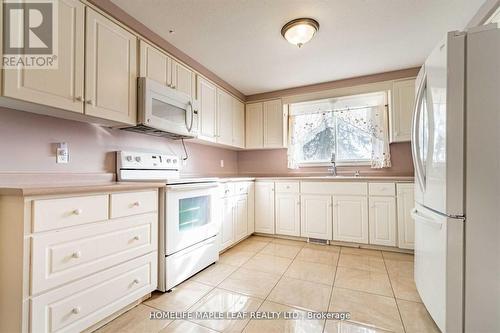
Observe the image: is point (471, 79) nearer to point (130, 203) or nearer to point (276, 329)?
point (276, 329)

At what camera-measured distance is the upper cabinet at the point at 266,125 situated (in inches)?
147

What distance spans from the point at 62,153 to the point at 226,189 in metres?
1.63

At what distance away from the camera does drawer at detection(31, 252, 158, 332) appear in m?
1.16

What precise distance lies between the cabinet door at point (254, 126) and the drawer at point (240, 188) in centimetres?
87

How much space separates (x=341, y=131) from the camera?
142 inches

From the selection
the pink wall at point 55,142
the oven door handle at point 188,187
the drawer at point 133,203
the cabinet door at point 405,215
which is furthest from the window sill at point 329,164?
the drawer at point 133,203

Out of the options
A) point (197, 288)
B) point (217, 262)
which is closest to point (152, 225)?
point (197, 288)

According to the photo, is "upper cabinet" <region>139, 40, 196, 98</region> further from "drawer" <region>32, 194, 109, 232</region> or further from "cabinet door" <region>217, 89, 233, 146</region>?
"drawer" <region>32, 194, 109, 232</region>

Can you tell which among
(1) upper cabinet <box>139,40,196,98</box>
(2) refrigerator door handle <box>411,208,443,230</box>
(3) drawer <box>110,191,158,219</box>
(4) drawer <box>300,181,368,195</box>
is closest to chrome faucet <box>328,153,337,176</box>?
(4) drawer <box>300,181,368,195</box>

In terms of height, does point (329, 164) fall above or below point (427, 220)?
above

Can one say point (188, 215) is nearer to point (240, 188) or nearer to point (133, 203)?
point (133, 203)

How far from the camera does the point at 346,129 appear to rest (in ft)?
11.7

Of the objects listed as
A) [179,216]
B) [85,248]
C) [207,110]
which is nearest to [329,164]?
[207,110]

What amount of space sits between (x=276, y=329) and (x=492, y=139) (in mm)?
1623
